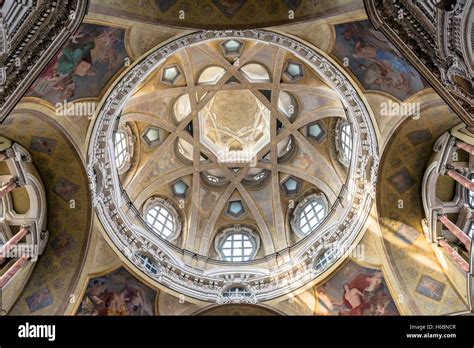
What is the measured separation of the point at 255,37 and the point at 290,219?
11.9 m

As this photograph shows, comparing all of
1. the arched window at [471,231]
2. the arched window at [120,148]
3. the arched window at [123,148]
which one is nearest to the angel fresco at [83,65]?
the arched window at [120,148]

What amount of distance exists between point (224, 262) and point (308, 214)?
4.58 meters

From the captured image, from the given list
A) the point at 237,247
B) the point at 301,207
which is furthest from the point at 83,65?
the point at 301,207

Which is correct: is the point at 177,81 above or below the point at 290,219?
above

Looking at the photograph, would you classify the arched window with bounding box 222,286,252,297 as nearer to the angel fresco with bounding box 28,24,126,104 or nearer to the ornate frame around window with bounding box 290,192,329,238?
the ornate frame around window with bounding box 290,192,329,238

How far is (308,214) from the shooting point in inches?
1173

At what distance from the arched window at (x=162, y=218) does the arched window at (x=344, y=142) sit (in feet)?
27.6

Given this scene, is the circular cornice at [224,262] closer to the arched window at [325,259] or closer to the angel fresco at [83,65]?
the arched window at [325,259]

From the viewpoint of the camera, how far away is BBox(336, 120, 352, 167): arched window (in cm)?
2712

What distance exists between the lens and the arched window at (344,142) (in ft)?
89.0

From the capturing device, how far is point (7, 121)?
19203 millimetres
